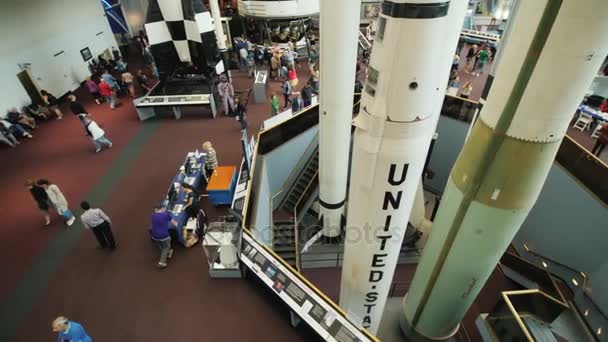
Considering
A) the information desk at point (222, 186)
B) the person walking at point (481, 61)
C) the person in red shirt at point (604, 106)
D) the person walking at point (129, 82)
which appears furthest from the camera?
the person walking at point (481, 61)

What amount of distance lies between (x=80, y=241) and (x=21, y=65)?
10350 millimetres

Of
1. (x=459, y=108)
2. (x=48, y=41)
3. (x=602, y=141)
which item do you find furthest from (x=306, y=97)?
(x=48, y=41)

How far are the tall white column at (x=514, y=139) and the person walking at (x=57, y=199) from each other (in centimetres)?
871

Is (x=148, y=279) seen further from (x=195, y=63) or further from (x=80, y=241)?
(x=195, y=63)

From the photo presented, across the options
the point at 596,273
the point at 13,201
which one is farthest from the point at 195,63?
the point at 596,273

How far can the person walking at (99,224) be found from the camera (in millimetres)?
6645

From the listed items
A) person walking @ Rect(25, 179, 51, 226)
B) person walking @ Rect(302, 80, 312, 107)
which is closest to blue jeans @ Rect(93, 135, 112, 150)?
person walking @ Rect(25, 179, 51, 226)

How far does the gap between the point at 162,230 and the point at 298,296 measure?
349 centimetres

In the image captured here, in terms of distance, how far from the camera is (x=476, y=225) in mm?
3699

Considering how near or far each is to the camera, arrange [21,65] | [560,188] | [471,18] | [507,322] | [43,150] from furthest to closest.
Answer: [471,18]
[21,65]
[43,150]
[560,188]
[507,322]

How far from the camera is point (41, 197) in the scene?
7.85 m

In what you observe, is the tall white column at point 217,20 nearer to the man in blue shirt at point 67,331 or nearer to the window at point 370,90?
the man in blue shirt at point 67,331

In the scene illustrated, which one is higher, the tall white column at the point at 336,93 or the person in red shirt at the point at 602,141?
the tall white column at the point at 336,93

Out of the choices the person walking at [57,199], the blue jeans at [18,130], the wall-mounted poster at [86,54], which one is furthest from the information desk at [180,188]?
the wall-mounted poster at [86,54]
